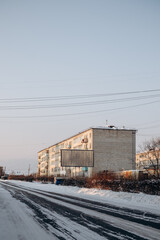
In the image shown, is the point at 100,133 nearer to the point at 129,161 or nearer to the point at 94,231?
the point at 129,161

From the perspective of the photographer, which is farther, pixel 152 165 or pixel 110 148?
pixel 110 148

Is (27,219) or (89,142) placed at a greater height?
(89,142)

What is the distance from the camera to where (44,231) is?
6.77 metres

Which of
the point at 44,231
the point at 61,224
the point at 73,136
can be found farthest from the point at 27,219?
the point at 73,136

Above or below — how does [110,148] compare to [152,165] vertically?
above

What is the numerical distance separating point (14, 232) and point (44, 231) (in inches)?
30.1

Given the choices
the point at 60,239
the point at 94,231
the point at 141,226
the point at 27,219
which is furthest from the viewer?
the point at 27,219

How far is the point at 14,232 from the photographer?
6.84 m

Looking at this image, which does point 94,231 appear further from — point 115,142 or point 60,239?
point 115,142

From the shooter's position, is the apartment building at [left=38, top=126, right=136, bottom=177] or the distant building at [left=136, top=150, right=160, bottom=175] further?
the apartment building at [left=38, top=126, right=136, bottom=177]

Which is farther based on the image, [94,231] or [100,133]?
[100,133]

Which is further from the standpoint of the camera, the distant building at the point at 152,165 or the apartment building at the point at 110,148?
the apartment building at the point at 110,148

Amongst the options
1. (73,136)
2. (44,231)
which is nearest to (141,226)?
(44,231)

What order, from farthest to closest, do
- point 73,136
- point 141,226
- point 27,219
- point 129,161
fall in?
point 73,136, point 129,161, point 27,219, point 141,226
